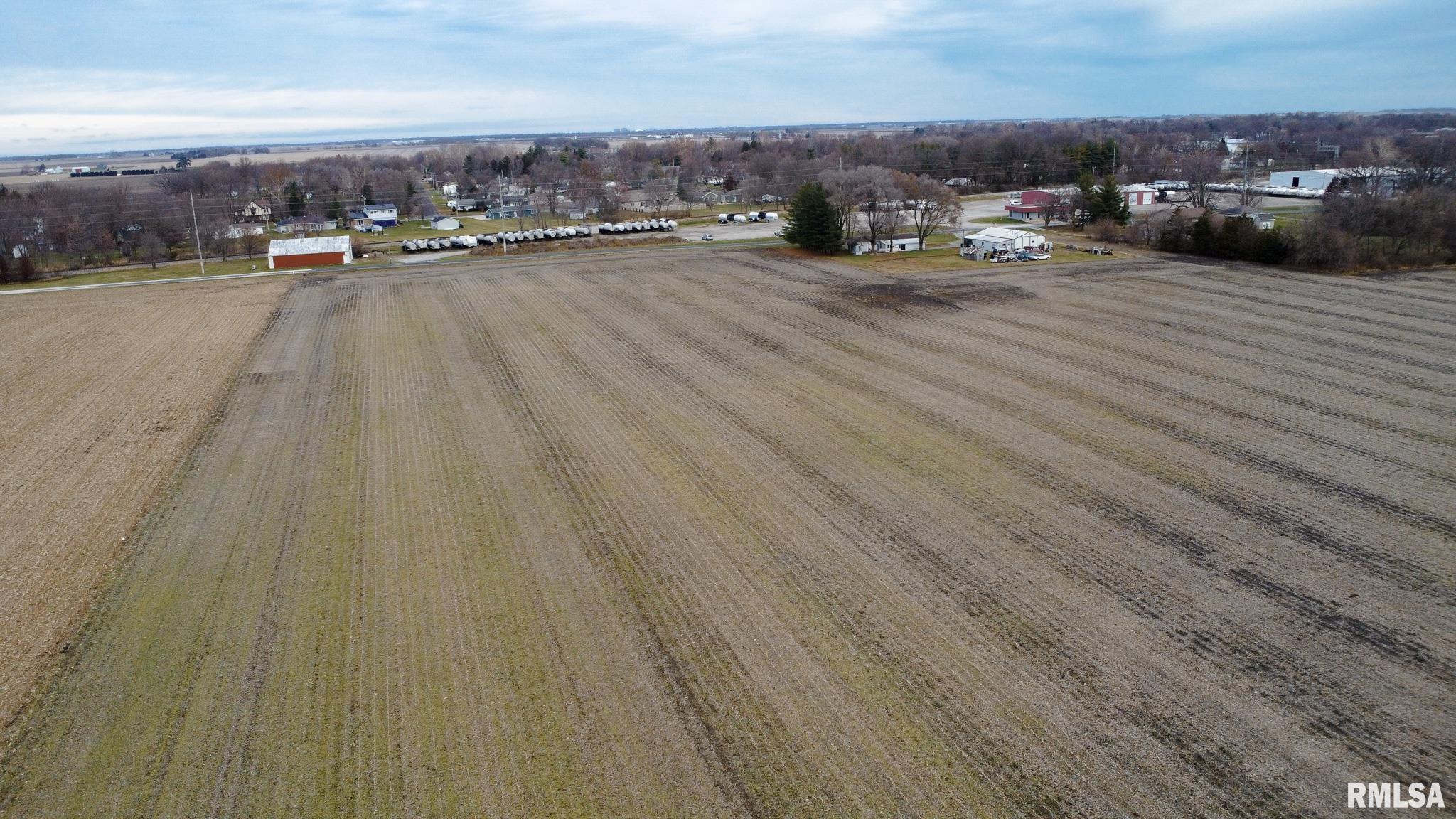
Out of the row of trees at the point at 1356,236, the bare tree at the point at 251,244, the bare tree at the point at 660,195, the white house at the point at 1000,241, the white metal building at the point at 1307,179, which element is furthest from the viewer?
the white metal building at the point at 1307,179

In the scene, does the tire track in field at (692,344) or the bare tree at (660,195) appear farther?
the bare tree at (660,195)

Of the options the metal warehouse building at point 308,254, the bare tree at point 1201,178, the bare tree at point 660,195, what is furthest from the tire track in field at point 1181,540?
the bare tree at point 660,195

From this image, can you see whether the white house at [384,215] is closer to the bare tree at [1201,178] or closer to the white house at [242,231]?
the white house at [242,231]

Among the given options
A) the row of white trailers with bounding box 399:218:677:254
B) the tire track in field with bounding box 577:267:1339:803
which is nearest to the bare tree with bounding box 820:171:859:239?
the row of white trailers with bounding box 399:218:677:254

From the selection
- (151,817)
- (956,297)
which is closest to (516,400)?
(151,817)

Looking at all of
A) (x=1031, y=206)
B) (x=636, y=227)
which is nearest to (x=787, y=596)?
(x=636, y=227)

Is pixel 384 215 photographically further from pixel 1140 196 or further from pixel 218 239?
pixel 1140 196

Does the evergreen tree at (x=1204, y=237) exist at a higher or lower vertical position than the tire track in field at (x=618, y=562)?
higher

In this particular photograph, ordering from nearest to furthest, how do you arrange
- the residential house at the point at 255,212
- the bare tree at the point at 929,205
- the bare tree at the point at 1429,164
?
the bare tree at the point at 929,205
the bare tree at the point at 1429,164
the residential house at the point at 255,212

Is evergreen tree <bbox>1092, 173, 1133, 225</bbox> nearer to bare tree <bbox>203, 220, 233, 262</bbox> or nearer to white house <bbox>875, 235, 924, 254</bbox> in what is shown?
white house <bbox>875, 235, 924, 254</bbox>
